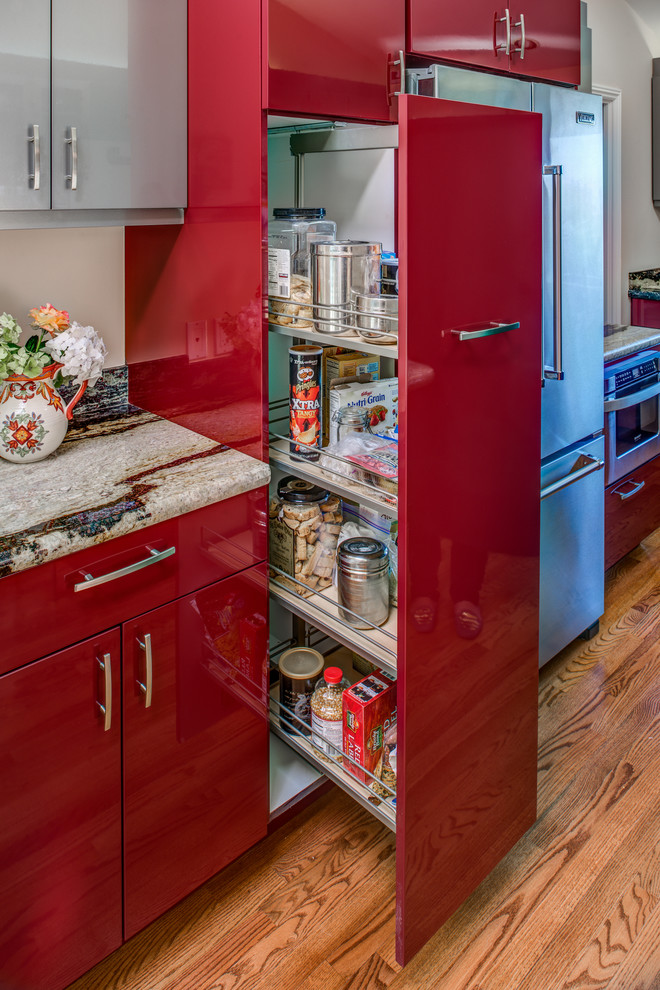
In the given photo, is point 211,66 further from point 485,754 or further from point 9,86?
point 485,754

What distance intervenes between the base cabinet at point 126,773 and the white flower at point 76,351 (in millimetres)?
546

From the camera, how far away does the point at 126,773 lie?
147 centimetres

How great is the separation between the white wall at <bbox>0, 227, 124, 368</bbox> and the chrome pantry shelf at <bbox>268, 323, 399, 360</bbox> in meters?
0.51

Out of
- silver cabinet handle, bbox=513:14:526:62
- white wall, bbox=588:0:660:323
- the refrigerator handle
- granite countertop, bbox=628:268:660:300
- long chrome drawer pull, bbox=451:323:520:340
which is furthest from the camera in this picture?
granite countertop, bbox=628:268:660:300

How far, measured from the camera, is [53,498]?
1428 millimetres

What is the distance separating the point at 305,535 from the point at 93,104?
0.99 meters

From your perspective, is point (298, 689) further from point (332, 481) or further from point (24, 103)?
point (24, 103)

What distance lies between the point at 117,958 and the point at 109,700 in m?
0.64

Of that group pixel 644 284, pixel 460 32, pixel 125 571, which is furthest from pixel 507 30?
pixel 644 284

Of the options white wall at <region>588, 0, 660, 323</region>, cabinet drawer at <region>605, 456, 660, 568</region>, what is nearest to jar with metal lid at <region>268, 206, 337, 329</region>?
cabinet drawer at <region>605, 456, 660, 568</region>

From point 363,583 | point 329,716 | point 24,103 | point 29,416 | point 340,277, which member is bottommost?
point 329,716

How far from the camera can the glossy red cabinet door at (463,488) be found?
4.28 ft

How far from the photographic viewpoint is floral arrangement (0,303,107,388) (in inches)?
61.3

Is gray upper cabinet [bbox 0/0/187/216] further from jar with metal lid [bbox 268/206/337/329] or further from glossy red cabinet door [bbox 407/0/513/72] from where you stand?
glossy red cabinet door [bbox 407/0/513/72]
